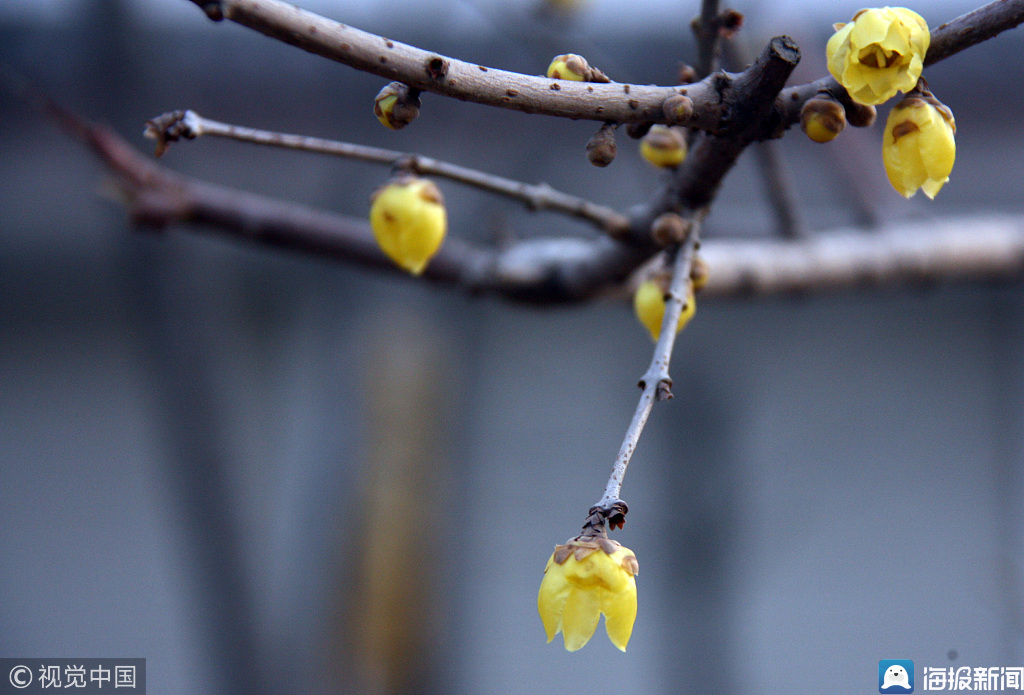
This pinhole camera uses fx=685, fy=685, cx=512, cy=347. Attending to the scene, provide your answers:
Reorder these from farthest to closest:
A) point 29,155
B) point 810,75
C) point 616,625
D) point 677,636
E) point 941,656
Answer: point 29,155, point 677,636, point 941,656, point 810,75, point 616,625

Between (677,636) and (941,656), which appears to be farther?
(677,636)

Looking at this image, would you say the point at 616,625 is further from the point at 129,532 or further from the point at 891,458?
the point at 129,532

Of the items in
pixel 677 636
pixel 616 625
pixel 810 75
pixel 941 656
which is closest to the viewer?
pixel 616 625

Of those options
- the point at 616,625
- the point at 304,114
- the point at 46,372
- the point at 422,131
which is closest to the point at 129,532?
the point at 46,372

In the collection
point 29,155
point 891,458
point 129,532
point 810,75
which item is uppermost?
point 29,155

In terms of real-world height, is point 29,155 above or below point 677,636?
above

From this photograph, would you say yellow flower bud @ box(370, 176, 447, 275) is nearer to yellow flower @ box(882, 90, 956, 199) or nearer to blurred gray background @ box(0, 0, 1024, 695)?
yellow flower @ box(882, 90, 956, 199)
